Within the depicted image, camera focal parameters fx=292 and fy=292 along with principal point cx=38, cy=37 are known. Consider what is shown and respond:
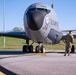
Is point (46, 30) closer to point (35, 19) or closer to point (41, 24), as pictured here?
point (41, 24)

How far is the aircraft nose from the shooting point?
755 inches

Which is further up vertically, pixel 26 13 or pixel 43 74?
pixel 26 13

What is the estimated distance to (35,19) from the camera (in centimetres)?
1917

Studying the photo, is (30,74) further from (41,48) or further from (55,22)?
(55,22)

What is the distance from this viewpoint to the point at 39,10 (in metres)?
20.6

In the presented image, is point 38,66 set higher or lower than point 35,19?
lower

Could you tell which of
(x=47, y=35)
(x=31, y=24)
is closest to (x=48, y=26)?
(x=47, y=35)

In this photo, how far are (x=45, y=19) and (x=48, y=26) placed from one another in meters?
0.94

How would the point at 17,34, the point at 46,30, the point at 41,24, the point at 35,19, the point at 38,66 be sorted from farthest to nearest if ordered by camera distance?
the point at 17,34 < the point at 46,30 < the point at 41,24 < the point at 35,19 < the point at 38,66

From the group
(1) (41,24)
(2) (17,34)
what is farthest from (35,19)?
(2) (17,34)

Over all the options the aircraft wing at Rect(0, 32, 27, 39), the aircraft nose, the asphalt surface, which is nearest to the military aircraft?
the aircraft nose

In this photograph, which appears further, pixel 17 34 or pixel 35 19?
pixel 17 34

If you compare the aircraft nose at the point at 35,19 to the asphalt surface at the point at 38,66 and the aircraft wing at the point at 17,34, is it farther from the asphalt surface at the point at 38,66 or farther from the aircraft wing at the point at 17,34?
the asphalt surface at the point at 38,66

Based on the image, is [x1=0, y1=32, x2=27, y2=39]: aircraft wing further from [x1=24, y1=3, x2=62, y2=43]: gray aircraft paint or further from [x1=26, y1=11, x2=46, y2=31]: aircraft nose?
[x1=26, y1=11, x2=46, y2=31]: aircraft nose
